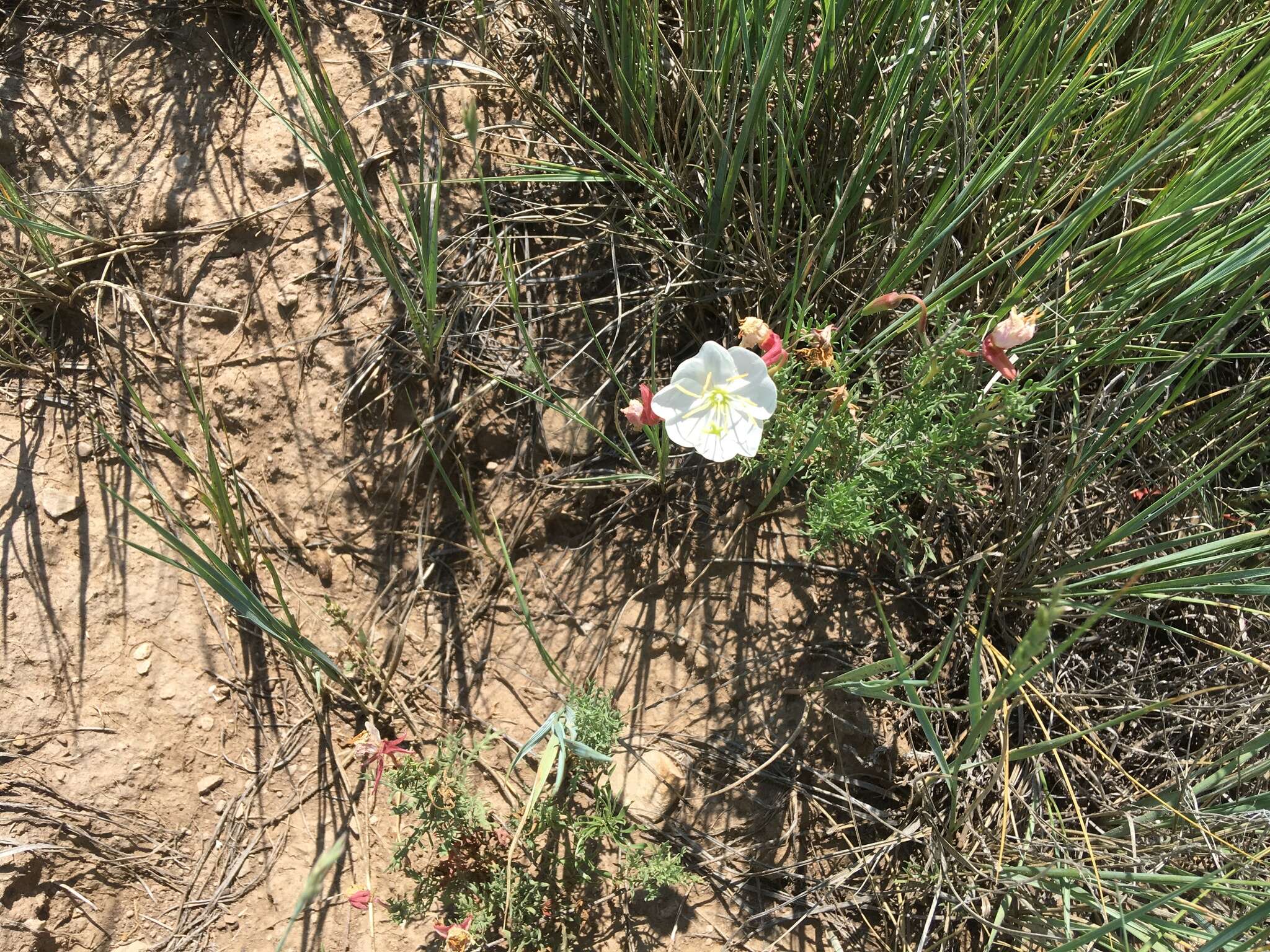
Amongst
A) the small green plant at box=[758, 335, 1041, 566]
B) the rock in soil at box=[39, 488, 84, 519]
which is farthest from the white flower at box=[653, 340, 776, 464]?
the rock in soil at box=[39, 488, 84, 519]

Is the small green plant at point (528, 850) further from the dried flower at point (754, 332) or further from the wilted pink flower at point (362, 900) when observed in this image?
the dried flower at point (754, 332)

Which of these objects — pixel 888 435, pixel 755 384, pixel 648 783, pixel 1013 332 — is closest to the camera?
pixel 1013 332

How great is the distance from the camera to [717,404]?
5.69 feet

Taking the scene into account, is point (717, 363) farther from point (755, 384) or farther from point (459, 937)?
point (459, 937)

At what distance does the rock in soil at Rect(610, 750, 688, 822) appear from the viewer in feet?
6.77

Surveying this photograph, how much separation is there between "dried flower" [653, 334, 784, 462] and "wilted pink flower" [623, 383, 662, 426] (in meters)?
0.02

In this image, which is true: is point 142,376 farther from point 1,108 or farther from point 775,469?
point 775,469

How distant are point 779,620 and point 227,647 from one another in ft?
4.64

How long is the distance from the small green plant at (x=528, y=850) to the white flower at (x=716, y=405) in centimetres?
67

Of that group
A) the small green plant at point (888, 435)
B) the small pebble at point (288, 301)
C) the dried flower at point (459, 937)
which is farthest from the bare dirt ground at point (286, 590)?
the small green plant at point (888, 435)

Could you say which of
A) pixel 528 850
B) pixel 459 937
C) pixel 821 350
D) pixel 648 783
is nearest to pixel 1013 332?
pixel 821 350

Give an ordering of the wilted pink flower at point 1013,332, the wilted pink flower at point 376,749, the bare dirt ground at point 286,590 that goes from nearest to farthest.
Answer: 1. the wilted pink flower at point 1013,332
2. the wilted pink flower at point 376,749
3. the bare dirt ground at point 286,590

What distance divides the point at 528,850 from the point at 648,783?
1.06 ft

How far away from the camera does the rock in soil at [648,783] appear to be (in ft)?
6.77
